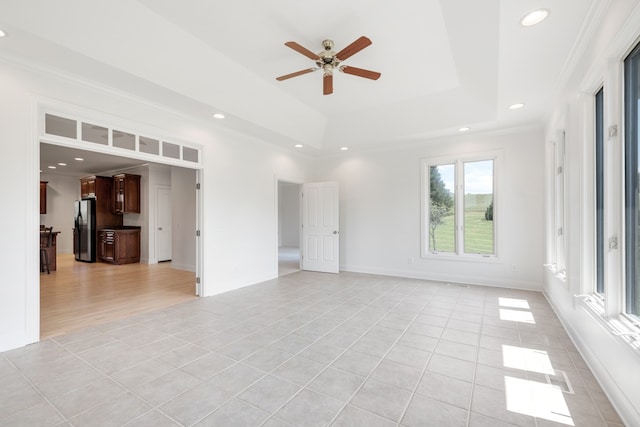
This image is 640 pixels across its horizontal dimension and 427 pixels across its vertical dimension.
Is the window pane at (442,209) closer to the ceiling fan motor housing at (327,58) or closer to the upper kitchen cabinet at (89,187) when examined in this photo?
the ceiling fan motor housing at (327,58)

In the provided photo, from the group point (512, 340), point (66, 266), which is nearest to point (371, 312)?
point (512, 340)

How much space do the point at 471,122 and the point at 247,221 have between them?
418 centimetres

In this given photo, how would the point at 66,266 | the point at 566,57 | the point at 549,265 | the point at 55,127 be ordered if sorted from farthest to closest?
the point at 66,266 < the point at 549,265 < the point at 55,127 < the point at 566,57

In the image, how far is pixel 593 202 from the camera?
255 cm

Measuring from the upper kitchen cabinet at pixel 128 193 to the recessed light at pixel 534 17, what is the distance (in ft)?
29.2

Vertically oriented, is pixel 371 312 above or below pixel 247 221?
below

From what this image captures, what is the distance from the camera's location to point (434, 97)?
4.45 meters

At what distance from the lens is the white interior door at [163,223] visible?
26.6 feet

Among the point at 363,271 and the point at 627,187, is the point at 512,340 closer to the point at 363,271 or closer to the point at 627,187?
the point at 627,187

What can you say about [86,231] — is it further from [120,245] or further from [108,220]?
[120,245]

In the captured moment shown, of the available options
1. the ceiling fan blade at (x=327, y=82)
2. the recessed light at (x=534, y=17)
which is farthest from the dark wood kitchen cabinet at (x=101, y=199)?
the recessed light at (x=534, y=17)

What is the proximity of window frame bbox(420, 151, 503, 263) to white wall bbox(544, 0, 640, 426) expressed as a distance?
1814mm

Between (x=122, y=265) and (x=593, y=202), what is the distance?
366 inches

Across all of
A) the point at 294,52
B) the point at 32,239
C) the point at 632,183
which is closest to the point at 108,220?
the point at 32,239
